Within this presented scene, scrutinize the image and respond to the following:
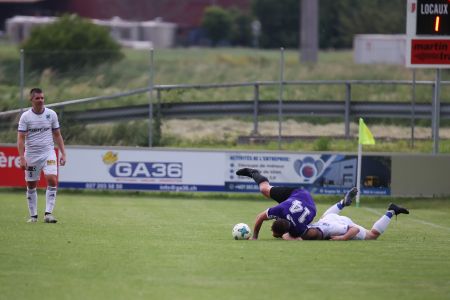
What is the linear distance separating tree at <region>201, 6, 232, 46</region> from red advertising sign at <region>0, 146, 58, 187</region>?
41.1 meters

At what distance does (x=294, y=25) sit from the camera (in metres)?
61.4

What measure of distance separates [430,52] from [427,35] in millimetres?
350

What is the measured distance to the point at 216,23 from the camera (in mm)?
65000

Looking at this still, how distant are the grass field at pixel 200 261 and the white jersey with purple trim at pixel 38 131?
42.6 inches

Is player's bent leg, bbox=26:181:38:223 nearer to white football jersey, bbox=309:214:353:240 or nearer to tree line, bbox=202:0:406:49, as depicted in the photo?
white football jersey, bbox=309:214:353:240

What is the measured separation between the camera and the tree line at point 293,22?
53000 mm

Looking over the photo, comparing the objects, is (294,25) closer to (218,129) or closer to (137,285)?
(218,129)

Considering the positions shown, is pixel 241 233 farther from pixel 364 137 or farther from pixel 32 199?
pixel 364 137

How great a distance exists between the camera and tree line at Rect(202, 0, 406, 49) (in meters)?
53.0

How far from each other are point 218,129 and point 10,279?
731 inches

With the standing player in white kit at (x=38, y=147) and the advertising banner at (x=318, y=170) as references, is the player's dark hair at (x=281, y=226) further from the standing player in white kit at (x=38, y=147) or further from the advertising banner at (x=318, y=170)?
the advertising banner at (x=318, y=170)

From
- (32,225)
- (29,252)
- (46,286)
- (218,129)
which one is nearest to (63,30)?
(218,129)

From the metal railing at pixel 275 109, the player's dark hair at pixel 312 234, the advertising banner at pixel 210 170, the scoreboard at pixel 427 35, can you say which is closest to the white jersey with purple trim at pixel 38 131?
the player's dark hair at pixel 312 234

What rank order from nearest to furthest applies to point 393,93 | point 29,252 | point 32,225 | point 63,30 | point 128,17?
point 29,252 → point 32,225 → point 393,93 → point 63,30 → point 128,17
